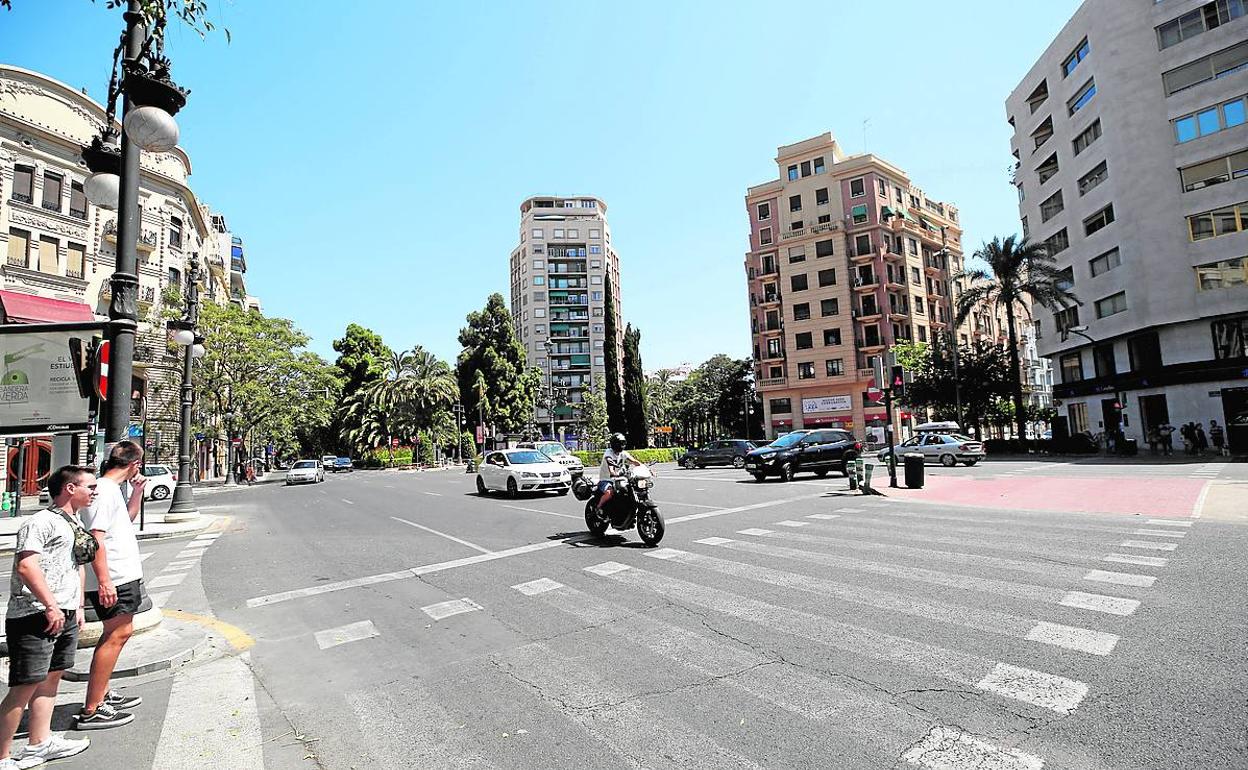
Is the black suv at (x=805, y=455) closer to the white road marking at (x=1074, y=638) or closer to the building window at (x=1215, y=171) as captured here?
the white road marking at (x=1074, y=638)

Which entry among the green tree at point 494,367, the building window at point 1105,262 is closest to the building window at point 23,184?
the green tree at point 494,367

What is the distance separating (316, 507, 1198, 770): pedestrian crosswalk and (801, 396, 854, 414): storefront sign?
147 ft

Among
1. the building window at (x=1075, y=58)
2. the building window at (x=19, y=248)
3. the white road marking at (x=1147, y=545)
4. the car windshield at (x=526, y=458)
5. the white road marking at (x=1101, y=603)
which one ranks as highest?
the building window at (x=1075, y=58)

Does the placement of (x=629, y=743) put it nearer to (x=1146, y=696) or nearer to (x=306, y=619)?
(x=1146, y=696)

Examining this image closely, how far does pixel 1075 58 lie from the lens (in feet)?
117

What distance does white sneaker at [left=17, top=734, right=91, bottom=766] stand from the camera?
3305mm

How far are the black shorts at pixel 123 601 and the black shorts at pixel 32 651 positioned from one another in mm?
445

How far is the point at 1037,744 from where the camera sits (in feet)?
10.2

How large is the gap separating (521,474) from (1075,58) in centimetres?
4143

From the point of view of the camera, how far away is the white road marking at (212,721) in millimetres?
3355

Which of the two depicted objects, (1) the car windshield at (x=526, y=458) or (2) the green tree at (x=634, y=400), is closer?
(1) the car windshield at (x=526, y=458)

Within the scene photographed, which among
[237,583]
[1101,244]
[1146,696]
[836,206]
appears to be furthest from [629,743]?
[836,206]

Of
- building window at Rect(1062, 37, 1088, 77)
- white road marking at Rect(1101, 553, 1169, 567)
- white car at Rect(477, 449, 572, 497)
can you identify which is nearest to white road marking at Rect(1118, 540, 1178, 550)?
white road marking at Rect(1101, 553, 1169, 567)

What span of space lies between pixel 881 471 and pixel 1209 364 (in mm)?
17932
